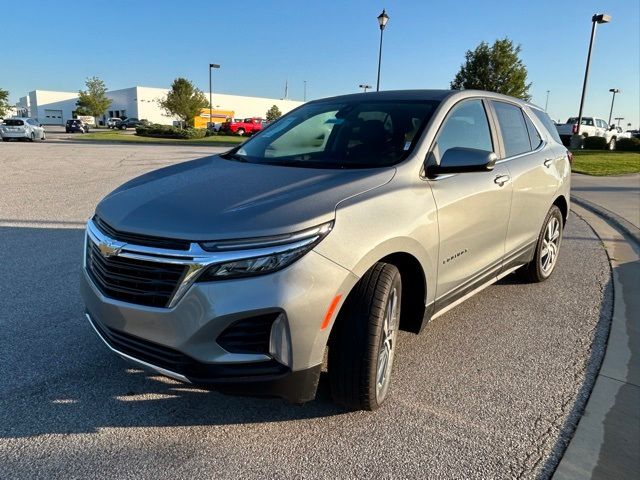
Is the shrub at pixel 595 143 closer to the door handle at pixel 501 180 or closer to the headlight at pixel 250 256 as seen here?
the door handle at pixel 501 180

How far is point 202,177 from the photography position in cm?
303

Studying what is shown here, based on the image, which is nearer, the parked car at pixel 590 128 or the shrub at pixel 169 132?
the parked car at pixel 590 128

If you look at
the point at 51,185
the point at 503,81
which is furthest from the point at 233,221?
the point at 503,81

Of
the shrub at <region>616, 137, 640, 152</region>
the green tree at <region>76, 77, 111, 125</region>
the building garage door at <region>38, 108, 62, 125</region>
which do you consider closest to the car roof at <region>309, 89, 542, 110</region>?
the shrub at <region>616, 137, 640, 152</region>

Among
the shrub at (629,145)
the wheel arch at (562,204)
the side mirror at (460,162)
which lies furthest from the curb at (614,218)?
the shrub at (629,145)

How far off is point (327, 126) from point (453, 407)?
2.23m

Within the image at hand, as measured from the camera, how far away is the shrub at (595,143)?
29403mm

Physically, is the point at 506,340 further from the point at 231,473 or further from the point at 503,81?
the point at 503,81

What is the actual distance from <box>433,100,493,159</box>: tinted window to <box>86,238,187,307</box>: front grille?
1.84m

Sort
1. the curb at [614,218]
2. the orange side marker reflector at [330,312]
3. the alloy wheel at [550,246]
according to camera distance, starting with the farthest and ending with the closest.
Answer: the curb at [614,218] → the alloy wheel at [550,246] → the orange side marker reflector at [330,312]

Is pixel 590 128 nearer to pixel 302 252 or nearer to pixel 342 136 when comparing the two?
pixel 342 136

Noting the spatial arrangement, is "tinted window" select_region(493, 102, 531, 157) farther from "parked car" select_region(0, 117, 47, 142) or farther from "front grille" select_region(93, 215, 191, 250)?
"parked car" select_region(0, 117, 47, 142)

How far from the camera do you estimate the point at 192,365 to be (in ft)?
7.39

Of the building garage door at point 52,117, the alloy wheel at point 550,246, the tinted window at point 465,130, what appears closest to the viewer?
the tinted window at point 465,130
